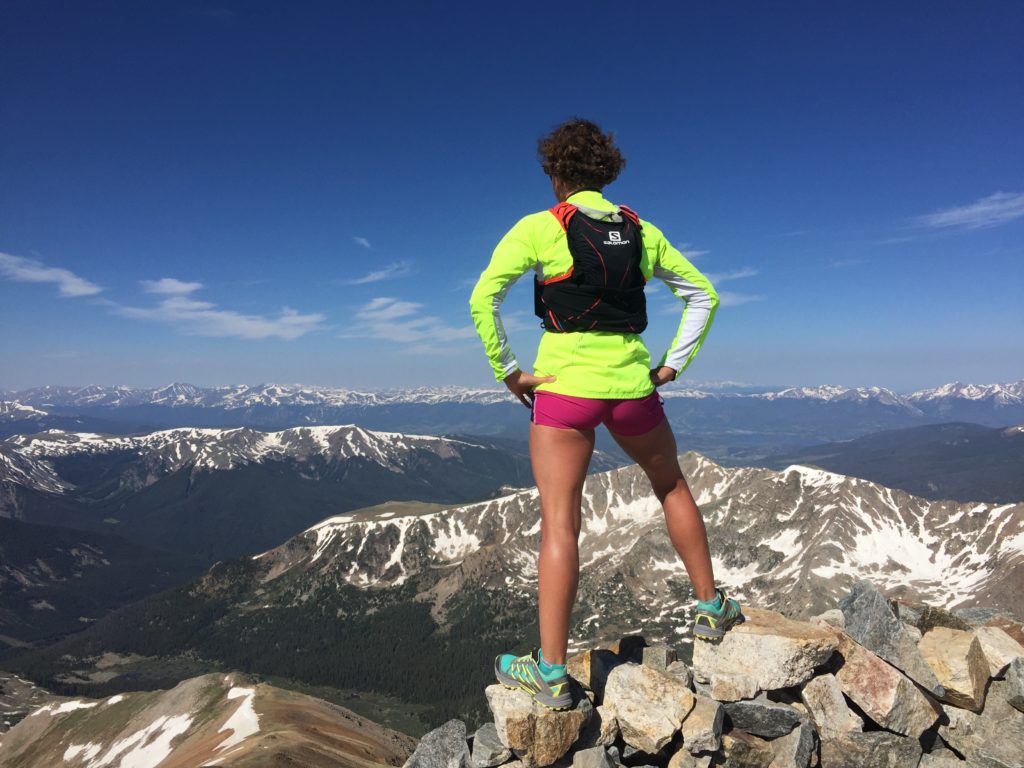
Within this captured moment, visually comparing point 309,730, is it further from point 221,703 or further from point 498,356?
point 498,356

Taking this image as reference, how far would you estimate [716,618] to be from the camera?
884 cm

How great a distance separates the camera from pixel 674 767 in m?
8.02

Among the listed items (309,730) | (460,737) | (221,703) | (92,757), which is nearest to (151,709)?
(92,757)

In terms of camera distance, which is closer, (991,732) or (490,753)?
(490,753)

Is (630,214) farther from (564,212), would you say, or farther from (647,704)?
(647,704)

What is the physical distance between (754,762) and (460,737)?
5.03 m

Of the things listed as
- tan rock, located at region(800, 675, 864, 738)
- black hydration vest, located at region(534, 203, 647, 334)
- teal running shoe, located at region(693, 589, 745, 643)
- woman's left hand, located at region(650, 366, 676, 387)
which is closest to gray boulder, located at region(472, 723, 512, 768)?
teal running shoe, located at region(693, 589, 745, 643)

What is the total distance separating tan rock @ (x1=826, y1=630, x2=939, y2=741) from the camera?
26.3ft

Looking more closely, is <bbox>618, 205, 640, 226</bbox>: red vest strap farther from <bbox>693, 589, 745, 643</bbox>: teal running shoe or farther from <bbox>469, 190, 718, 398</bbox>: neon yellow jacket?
<bbox>693, 589, 745, 643</bbox>: teal running shoe

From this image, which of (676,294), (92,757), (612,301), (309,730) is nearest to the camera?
(612,301)

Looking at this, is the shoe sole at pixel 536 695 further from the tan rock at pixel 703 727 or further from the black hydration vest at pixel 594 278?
the black hydration vest at pixel 594 278

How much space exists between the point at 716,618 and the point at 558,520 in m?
4.06

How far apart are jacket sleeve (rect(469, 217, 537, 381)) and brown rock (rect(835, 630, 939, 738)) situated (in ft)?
25.9

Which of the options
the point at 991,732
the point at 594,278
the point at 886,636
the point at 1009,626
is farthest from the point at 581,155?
the point at 1009,626
